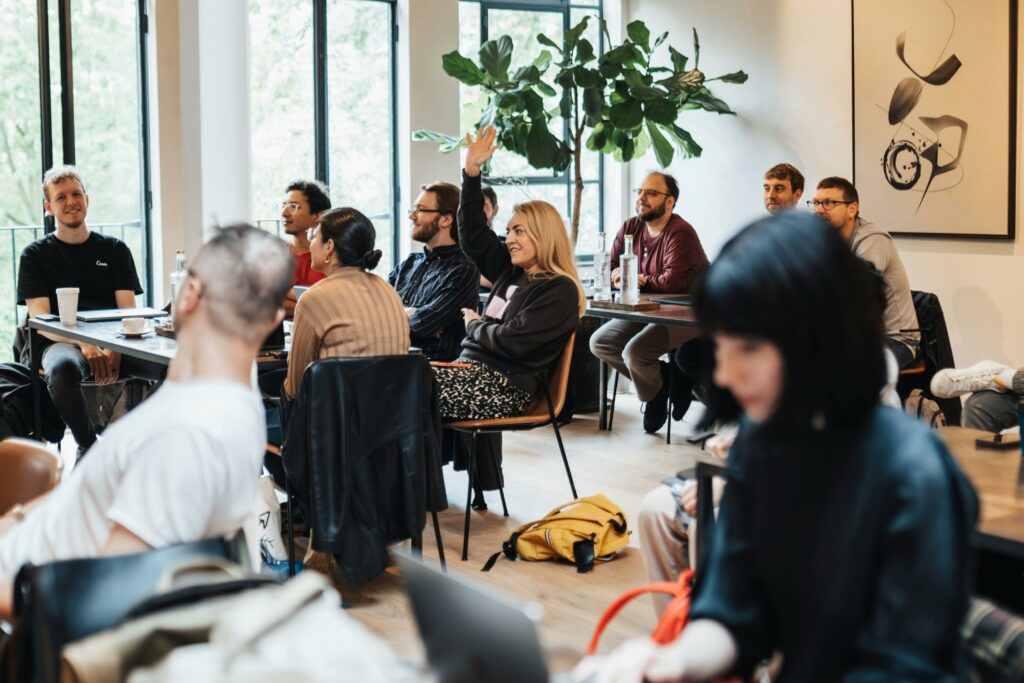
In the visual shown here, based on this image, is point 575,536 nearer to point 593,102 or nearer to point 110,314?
point 110,314

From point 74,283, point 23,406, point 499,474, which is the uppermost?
point 74,283

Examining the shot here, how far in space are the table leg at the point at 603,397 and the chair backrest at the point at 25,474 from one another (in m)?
4.32

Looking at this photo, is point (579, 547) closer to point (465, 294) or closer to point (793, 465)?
point (465, 294)

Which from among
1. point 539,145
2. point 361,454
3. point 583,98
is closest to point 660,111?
point 583,98

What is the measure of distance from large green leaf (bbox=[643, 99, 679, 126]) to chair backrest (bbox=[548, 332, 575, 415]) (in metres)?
3.05

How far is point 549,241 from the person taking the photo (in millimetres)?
4352

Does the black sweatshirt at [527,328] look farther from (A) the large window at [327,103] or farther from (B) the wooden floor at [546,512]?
(A) the large window at [327,103]

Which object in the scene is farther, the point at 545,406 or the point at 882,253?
the point at 882,253

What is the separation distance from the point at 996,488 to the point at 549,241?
96.2 inches

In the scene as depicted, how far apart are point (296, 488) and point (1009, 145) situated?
4.00 meters

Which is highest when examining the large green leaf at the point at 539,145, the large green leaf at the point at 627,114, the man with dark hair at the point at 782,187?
the large green leaf at the point at 627,114

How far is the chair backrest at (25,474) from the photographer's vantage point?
2.34 metres

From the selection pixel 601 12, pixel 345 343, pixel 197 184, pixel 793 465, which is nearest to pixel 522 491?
pixel 345 343

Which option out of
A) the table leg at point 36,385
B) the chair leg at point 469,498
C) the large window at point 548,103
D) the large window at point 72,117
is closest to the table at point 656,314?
the chair leg at point 469,498
